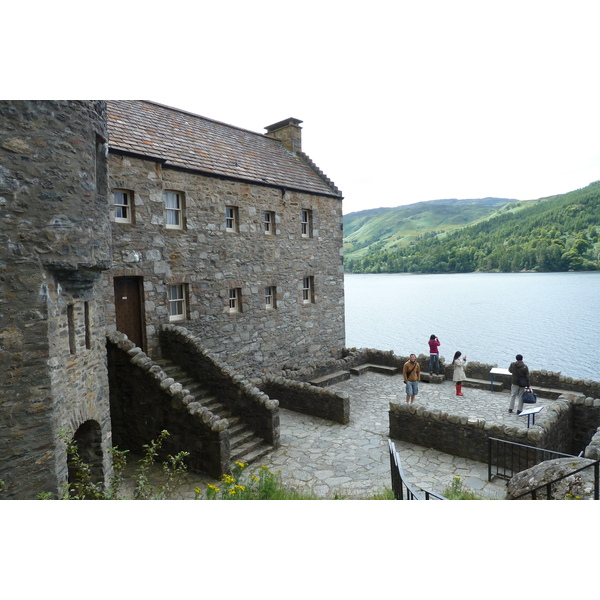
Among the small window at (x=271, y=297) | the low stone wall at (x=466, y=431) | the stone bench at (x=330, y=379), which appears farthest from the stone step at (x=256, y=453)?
the small window at (x=271, y=297)

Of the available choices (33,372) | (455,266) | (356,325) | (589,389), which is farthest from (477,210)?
(33,372)

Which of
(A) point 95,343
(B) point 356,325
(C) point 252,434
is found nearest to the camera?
(A) point 95,343

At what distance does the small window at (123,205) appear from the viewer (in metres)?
11.3

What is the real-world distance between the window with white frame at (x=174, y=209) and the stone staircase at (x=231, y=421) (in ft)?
14.3

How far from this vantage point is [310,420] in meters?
12.9

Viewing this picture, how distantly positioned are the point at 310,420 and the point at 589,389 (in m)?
9.94

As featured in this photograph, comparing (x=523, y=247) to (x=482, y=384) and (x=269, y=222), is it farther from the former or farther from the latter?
(x=269, y=222)

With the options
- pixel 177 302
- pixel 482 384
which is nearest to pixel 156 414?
pixel 177 302

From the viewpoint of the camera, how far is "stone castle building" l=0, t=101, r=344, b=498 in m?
5.86

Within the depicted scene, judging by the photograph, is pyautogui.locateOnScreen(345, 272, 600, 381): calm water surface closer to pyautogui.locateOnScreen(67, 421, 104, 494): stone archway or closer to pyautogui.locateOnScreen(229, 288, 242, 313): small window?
pyautogui.locateOnScreen(229, 288, 242, 313): small window

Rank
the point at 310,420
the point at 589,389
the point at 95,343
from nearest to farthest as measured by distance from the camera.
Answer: the point at 95,343, the point at 310,420, the point at 589,389

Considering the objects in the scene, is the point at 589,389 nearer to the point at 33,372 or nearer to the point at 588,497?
the point at 588,497

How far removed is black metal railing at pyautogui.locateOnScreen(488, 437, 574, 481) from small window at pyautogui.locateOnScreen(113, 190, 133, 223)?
11.1 m

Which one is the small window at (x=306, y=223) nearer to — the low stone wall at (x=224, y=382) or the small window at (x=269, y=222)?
the small window at (x=269, y=222)
